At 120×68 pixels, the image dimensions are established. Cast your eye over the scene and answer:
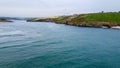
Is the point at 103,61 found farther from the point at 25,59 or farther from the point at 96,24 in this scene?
the point at 96,24

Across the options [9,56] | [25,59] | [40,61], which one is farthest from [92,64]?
[9,56]

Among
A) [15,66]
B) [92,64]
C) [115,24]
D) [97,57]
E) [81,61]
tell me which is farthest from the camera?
[115,24]

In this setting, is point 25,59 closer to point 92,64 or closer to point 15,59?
point 15,59

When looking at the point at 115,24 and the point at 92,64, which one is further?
the point at 115,24

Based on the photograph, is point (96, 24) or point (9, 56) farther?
point (96, 24)

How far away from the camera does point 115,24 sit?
121812 mm

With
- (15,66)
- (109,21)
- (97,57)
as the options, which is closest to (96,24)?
(109,21)

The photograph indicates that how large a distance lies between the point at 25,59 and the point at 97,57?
12.6 m

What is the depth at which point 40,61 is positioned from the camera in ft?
101

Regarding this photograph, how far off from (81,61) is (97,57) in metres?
4.31

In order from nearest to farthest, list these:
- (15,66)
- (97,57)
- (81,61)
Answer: (15,66) → (81,61) → (97,57)

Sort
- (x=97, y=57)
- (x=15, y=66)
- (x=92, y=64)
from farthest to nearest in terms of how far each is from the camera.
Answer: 1. (x=97, y=57)
2. (x=92, y=64)
3. (x=15, y=66)

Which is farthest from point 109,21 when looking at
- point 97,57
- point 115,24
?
point 97,57

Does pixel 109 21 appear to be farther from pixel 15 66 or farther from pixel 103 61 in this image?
pixel 15 66
